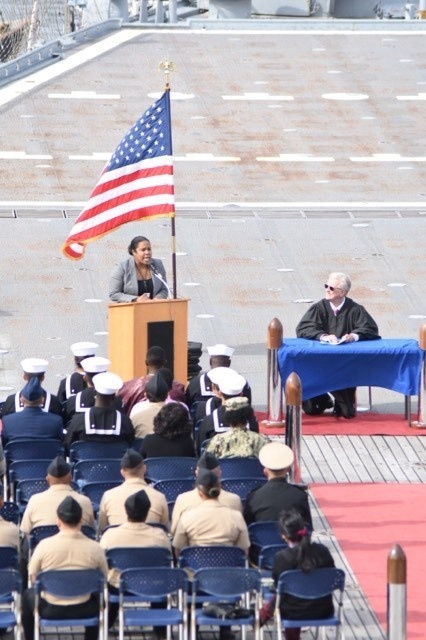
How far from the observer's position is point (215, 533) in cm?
1063

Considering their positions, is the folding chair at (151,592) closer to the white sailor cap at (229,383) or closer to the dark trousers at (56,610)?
the dark trousers at (56,610)

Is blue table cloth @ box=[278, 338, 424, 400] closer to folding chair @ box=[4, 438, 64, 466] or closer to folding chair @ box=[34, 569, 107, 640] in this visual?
folding chair @ box=[4, 438, 64, 466]

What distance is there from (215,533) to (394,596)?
1.51 meters

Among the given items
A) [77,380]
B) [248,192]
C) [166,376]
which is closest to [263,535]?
[166,376]

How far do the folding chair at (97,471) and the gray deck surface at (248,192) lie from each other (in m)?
1.97

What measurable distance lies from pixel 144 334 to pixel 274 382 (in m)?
1.45

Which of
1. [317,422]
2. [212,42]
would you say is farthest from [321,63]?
[317,422]

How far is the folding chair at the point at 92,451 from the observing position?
12664 mm

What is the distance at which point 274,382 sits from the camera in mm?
16125

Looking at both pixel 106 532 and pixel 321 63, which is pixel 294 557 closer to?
pixel 106 532

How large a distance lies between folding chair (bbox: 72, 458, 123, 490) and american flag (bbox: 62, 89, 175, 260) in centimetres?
445

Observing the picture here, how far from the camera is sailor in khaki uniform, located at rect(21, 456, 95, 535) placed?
35.3ft

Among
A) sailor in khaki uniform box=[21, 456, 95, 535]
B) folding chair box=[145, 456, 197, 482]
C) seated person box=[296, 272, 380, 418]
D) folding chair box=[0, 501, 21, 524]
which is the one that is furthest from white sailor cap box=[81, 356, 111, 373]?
seated person box=[296, 272, 380, 418]

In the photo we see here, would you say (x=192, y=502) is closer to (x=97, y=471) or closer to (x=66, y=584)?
(x=66, y=584)
